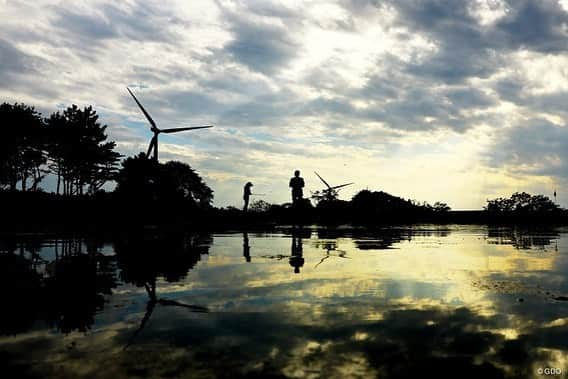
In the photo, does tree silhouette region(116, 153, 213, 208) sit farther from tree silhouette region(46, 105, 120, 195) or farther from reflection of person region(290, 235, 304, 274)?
reflection of person region(290, 235, 304, 274)

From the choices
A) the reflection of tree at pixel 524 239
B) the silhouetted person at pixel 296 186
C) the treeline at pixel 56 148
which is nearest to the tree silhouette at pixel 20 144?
the treeline at pixel 56 148

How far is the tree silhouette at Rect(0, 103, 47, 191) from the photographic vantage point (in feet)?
175

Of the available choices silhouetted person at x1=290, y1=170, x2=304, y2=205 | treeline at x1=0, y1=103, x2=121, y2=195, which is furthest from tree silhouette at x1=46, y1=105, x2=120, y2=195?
silhouetted person at x1=290, y1=170, x2=304, y2=205

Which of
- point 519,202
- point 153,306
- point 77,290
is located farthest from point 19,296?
point 519,202

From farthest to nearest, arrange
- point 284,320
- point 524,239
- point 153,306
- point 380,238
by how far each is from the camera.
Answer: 1. point 380,238
2. point 524,239
3. point 153,306
4. point 284,320

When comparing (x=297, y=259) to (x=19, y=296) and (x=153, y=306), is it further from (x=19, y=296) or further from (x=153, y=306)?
(x=19, y=296)

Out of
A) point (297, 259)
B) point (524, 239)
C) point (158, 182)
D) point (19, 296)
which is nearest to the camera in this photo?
point (19, 296)

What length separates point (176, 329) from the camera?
4.69m

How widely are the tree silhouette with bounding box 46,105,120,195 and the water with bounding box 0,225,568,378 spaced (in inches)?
2464

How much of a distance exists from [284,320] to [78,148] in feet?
231

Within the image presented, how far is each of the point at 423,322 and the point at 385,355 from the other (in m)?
1.33

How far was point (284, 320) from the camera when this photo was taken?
512 cm

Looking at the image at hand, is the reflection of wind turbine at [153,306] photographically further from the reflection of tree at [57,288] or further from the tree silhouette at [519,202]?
the tree silhouette at [519,202]

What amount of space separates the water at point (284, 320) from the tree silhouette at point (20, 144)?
5257 cm
